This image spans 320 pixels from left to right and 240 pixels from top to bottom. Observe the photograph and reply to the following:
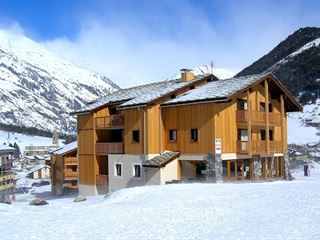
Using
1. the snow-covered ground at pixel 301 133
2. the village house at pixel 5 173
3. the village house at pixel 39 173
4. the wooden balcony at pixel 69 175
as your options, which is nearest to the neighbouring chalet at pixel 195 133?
Result: the wooden balcony at pixel 69 175

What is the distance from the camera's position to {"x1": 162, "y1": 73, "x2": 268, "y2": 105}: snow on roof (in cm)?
3597

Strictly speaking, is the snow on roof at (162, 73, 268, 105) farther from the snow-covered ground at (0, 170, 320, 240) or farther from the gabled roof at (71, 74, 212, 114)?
the snow-covered ground at (0, 170, 320, 240)

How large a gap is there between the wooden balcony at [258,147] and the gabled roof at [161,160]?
15.8 feet

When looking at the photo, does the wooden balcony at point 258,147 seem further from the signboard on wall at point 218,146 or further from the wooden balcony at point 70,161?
the wooden balcony at point 70,161

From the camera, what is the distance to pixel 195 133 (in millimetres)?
37656

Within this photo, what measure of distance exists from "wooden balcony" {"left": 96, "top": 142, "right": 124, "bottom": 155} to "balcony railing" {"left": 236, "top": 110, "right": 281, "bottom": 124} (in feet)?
33.2

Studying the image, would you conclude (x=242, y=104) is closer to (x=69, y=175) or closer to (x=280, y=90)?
(x=280, y=90)

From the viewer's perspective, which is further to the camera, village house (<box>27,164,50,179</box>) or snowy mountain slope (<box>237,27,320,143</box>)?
snowy mountain slope (<box>237,27,320,143</box>)

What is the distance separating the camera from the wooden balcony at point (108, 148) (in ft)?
137

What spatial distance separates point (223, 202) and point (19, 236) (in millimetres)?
9404

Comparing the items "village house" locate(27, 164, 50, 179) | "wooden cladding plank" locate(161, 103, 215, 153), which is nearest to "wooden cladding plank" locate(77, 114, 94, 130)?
"wooden cladding plank" locate(161, 103, 215, 153)

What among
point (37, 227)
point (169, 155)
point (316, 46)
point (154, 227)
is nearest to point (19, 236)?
point (37, 227)

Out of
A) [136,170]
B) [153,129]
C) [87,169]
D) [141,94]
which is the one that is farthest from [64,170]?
[153,129]

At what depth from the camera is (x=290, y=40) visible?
180 metres
